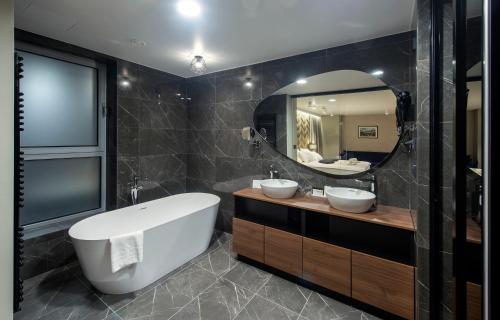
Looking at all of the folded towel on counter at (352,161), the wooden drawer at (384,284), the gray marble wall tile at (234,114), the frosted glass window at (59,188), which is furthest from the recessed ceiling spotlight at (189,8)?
the wooden drawer at (384,284)

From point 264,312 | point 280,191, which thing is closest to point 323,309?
point 264,312

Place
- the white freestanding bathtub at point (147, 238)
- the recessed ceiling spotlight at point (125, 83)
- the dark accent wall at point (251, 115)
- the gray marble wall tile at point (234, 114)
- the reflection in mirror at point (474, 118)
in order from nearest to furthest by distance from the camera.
Answer: the reflection in mirror at point (474, 118) → the white freestanding bathtub at point (147, 238) → the dark accent wall at point (251, 115) → the recessed ceiling spotlight at point (125, 83) → the gray marble wall tile at point (234, 114)

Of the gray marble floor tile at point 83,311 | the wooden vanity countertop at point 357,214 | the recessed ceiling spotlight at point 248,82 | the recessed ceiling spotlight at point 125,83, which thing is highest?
the recessed ceiling spotlight at point 248,82

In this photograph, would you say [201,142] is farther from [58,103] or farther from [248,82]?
[58,103]

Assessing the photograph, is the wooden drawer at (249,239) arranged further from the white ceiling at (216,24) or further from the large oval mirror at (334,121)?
the white ceiling at (216,24)

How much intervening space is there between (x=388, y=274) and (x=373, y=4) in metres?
2.08

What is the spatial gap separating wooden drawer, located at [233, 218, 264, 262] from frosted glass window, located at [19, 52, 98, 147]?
6.91 feet

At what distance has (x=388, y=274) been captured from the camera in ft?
5.96

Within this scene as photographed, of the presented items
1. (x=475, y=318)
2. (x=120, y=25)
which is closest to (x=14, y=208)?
(x=120, y=25)

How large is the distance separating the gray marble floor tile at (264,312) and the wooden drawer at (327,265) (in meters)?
0.40

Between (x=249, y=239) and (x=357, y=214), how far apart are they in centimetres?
119

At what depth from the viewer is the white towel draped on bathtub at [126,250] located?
1916 millimetres

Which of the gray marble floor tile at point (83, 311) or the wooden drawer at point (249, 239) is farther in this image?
the wooden drawer at point (249, 239)

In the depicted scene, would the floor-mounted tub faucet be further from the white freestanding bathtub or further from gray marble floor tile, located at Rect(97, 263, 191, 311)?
gray marble floor tile, located at Rect(97, 263, 191, 311)
